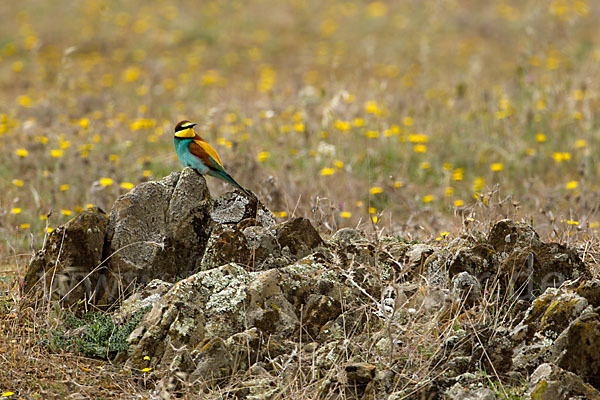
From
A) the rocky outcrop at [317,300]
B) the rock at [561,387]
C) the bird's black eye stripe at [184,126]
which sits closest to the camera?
the rock at [561,387]

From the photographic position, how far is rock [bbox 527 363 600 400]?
A: 312cm

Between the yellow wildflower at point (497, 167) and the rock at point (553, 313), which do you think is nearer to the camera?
the rock at point (553, 313)

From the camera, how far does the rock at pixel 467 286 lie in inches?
152

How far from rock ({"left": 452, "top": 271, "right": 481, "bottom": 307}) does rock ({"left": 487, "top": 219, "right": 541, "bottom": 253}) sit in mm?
325

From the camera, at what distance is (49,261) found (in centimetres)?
411

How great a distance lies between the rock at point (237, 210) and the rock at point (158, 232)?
0.21 ft

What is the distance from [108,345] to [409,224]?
9.91ft

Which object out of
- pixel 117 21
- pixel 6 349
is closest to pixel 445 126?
pixel 6 349

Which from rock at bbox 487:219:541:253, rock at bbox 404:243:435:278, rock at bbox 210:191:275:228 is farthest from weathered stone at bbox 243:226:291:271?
rock at bbox 487:219:541:253

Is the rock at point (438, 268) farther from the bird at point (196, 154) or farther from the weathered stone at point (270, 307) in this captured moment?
A: the bird at point (196, 154)

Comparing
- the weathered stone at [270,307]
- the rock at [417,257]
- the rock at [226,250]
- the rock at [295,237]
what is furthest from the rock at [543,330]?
the rock at [226,250]

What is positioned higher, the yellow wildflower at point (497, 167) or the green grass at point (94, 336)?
the green grass at point (94, 336)

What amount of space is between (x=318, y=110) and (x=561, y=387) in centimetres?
749

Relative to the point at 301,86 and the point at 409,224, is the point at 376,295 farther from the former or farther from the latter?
the point at 301,86
